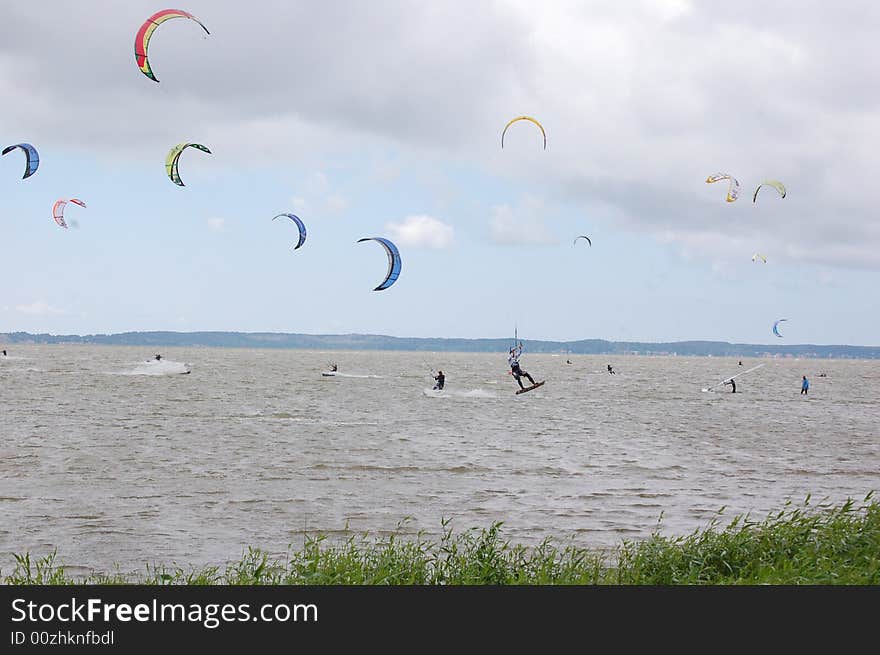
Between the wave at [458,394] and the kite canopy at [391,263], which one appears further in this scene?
the wave at [458,394]

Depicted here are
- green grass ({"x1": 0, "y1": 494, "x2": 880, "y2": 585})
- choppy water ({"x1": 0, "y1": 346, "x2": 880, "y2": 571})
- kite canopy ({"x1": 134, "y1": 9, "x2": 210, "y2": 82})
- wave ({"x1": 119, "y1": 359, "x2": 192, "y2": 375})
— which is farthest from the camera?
wave ({"x1": 119, "y1": 359, "x2": 192, "y2": 375})

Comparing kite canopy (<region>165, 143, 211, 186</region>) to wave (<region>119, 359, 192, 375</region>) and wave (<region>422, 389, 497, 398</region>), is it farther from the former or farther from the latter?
wave (<region>119, 359, 192, 375</region>)

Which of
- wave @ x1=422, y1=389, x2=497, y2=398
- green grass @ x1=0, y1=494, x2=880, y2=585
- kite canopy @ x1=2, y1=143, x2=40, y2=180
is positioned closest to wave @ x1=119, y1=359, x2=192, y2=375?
wave @ x1=422, y1=389, x2=497, y2=398

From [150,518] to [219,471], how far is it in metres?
6.44

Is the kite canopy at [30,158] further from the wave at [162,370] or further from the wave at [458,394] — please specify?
the wave at [162,370]

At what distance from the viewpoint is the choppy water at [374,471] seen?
17.0m

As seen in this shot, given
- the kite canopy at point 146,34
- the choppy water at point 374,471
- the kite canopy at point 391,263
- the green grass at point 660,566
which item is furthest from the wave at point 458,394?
the green grass at point 660,566

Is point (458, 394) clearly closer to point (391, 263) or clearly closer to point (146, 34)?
point (391, 263)

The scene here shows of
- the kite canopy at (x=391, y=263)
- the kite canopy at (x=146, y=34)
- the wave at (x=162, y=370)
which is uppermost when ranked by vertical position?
the kite canopy at (x=146, y=34)

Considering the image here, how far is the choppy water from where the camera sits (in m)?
17.0

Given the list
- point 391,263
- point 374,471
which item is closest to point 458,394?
point 391,263

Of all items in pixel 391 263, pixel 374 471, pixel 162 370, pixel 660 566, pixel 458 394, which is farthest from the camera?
pixel 162 370

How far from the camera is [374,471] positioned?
24812 millimetres
